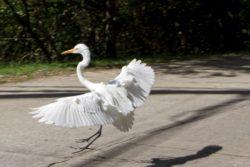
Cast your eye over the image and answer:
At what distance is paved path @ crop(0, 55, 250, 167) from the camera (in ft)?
21.7

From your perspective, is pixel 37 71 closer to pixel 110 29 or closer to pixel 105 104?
pixel 110 29

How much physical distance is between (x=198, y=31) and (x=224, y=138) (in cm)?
1157

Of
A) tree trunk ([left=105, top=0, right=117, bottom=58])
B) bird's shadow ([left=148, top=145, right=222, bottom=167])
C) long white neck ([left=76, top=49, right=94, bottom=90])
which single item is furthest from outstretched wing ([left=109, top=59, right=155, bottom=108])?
tree trunk ([left=105, top=0, right=117, bottom=58])

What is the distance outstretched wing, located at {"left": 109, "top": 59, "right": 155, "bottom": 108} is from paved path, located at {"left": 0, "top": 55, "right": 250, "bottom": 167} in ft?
1.96

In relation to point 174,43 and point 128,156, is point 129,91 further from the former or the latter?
point 174,43

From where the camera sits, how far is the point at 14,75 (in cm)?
1243

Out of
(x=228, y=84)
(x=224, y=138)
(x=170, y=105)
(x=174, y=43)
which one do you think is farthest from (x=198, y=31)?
(x=224, y=138)

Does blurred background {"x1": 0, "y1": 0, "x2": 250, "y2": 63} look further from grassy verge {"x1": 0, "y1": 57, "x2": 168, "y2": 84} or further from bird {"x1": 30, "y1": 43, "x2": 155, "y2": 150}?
bird {"x1": 30, "y1": 43, "x2": 155, "y2": 150}

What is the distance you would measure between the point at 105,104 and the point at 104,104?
0.01m

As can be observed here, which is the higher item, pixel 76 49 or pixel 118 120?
pixel 76 49

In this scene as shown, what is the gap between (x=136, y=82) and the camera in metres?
6.71

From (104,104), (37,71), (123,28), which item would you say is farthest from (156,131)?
(123,28)

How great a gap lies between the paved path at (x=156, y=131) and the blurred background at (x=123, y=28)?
17.4 feet

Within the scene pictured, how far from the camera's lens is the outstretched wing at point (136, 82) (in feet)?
21.5
